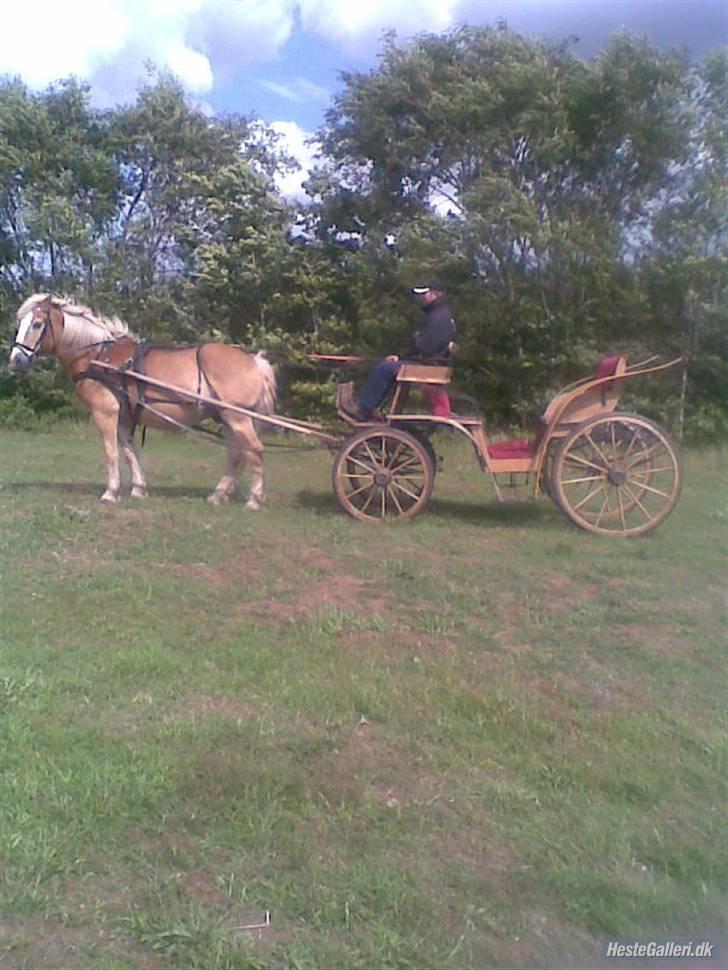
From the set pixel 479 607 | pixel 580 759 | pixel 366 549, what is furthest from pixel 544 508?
pixel 580 759

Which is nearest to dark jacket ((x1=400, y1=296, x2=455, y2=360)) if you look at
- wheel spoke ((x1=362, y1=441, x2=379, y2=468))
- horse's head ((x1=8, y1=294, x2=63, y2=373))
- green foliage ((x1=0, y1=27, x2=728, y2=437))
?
wheel spoke ((x1=362, y1=441, x2=379, y2=468))

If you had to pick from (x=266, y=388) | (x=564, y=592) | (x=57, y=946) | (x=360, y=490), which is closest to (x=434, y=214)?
(x=266, y=388)

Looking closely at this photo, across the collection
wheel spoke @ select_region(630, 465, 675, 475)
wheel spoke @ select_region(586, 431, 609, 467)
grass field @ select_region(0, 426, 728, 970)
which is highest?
wheel spoke @ select_region(586, 431, 609, 467)

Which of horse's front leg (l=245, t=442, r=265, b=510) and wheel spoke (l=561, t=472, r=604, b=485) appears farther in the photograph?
horse's front leg (l=245, t=442, r=265, b=510)

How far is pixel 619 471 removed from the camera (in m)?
7.98

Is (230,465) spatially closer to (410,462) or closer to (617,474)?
(410,462)

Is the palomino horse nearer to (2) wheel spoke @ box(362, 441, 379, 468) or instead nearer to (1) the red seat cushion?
(2) wheel spoke @ box(362, 441, 379, 468)

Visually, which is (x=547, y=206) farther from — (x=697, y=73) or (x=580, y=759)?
(x=580, y=759)

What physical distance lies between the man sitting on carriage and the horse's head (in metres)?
2.90

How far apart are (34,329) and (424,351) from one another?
3.50 metres

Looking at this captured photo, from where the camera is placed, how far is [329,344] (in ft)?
40.3

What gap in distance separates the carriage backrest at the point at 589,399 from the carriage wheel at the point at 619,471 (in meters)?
0.17

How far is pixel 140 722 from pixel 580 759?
1818 mm

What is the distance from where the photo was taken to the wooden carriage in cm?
798
